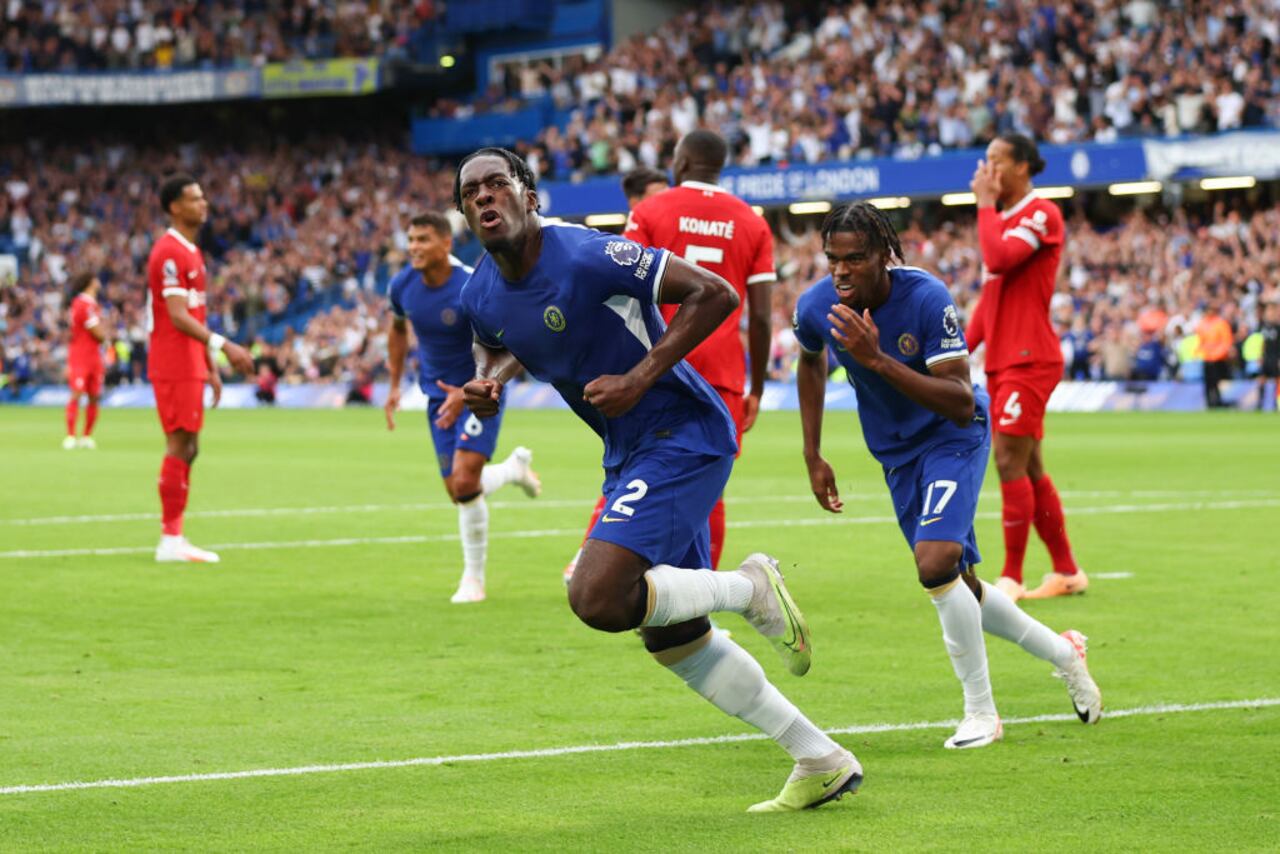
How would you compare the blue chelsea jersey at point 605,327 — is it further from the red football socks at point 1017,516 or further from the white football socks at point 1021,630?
the red football socks at point 1017,516

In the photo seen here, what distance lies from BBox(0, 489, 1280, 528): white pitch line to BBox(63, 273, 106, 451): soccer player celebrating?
11.0 metres

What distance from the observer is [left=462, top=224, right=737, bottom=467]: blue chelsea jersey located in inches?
235

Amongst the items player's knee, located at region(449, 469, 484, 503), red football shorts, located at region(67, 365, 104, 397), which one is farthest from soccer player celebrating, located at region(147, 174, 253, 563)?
red football shorts, located at region(67, 365, 104, 397)

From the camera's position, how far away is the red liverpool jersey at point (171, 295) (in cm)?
1307

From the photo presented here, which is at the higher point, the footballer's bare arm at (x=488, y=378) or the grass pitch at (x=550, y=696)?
the footballer's bare arm at (x=488, y=378)

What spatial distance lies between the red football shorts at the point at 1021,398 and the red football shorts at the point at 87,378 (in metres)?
20.8

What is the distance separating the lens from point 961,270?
40812mm

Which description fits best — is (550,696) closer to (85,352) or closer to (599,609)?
(599,609)

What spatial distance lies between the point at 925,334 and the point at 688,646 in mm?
1736

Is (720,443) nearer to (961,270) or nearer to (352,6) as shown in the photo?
(961,270)

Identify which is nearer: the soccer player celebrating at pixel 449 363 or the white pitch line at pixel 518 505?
the soccer player celebrating at pixel 449 363

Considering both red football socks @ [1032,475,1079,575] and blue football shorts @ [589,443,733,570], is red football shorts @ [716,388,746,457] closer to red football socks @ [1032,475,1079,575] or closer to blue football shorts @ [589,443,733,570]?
red football socks @ [1032,475,1079,575]

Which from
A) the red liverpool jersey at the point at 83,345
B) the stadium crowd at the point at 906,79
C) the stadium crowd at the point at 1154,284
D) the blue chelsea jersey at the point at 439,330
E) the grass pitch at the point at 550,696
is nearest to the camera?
the grass pitch at the point at 550,696

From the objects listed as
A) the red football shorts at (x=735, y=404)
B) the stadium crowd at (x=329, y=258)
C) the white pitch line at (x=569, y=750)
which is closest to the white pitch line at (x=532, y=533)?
the red football shorts at (x=735, y=404)
